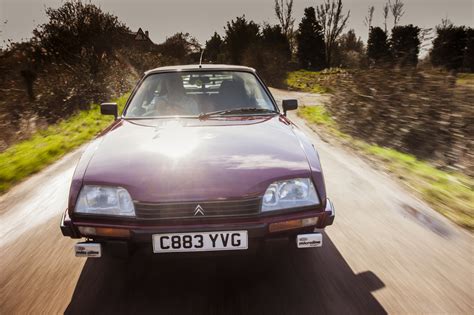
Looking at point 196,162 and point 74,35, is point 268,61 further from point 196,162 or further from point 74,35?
point 196,162

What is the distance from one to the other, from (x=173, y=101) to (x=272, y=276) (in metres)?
1.94

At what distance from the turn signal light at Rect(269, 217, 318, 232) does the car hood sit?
0.23 meters

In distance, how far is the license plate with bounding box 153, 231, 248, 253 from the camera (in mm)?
2387

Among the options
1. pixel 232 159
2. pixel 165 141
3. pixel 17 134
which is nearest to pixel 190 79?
pixel 165 141

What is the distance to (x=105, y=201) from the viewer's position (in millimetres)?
2477

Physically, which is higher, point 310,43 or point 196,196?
point 310,43

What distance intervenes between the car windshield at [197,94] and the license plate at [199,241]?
1570mm

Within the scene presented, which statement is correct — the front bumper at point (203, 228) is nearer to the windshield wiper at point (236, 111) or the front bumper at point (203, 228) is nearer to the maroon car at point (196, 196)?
the maroon car at point (196, 196)

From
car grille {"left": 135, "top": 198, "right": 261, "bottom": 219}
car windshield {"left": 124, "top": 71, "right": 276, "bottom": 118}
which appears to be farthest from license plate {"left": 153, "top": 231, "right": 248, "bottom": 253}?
car windshield {"left": 124, "top": 71, "right": 276, "bottom": 118}

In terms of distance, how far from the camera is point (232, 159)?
8.57ft

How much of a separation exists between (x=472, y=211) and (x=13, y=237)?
423 cm

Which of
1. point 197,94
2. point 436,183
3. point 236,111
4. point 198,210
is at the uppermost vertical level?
point 197,94

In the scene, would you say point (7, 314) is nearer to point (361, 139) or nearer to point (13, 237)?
point (13, 237)

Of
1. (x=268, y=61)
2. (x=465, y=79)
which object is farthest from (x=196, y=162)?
(x=268, y=61)
